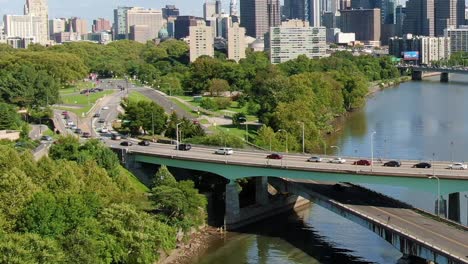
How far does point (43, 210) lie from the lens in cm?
3031

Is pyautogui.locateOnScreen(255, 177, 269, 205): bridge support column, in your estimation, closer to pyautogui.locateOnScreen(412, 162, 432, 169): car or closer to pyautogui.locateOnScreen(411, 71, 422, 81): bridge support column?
pyautogui.locateOnScreen(412, 162, 432, 169): car

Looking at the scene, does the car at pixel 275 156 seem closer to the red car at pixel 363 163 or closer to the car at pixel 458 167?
the red car at pixel 363 163

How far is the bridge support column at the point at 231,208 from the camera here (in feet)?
125

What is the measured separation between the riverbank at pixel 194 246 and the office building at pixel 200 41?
10687 cm

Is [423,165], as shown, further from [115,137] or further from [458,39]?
[458,39]

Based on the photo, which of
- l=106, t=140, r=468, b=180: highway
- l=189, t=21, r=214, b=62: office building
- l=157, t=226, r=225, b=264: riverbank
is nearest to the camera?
l=157, t=226, r=225, b=264: riverbank

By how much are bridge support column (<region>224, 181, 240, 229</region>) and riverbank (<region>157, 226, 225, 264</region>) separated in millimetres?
799

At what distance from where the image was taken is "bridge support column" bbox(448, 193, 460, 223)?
1398 inches

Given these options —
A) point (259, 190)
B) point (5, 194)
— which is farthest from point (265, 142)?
point (5, 194)

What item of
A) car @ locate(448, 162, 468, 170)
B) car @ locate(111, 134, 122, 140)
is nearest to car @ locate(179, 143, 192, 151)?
car @ locate(111, 134, 122, 140)

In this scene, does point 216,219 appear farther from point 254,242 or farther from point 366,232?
point 366,232

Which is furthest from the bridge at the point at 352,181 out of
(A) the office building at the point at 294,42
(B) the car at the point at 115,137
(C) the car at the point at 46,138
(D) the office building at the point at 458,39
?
(D) the office building at the point at 458,39

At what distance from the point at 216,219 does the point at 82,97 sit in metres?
44.2

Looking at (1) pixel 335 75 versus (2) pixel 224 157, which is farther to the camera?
(1) pixel 335 75
